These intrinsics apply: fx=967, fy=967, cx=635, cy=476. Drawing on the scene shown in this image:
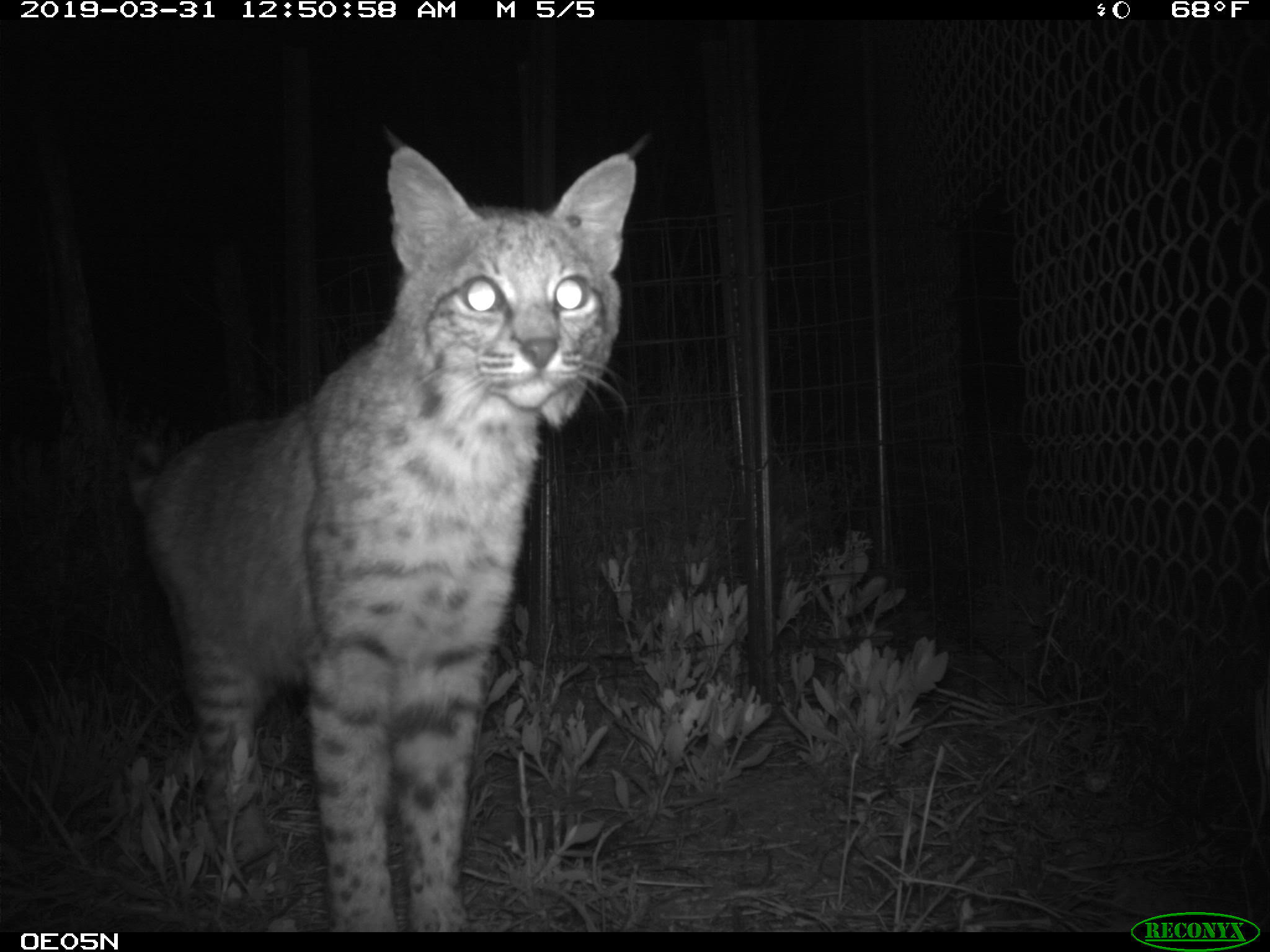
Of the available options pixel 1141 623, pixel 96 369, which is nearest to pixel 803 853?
pixel 1141 623

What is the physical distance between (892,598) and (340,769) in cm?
296

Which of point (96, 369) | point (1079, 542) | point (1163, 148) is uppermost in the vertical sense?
point (1163, 148)

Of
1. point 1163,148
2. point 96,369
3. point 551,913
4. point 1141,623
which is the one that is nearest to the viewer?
point 551,913

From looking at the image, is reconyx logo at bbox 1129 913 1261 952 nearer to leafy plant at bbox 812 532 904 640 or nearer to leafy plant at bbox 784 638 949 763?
leafy plant at bbox 784 638 949 763

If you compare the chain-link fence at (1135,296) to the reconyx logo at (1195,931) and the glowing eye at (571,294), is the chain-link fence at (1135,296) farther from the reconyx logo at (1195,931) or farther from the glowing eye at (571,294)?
the glowing eye at (571,294)

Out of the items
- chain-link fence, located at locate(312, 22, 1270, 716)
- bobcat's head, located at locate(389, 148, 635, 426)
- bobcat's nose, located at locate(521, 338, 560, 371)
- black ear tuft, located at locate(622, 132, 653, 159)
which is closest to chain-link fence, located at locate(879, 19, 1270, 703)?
chain-link fence, located at locate(312, 22, 1270, 716)

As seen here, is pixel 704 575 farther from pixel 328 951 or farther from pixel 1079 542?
pixel 328 951

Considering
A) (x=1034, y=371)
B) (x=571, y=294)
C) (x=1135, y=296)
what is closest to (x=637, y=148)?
(x=571, y=294)

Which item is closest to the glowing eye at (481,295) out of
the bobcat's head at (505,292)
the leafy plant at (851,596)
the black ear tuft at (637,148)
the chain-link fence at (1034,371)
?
the bobcat's head at (505,292)

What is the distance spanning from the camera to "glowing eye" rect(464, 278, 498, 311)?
2934 millimetres

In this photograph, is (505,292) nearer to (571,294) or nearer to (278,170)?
(571,294)

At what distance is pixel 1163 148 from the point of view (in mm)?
4316

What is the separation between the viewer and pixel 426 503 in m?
2.96

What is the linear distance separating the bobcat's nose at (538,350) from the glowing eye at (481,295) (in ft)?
0.95
